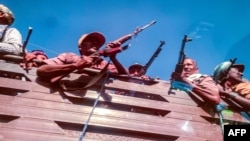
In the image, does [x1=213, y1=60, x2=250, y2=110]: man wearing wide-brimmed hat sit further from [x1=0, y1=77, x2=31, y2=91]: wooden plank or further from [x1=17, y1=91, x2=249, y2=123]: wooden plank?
[x1=0, y1=77, x2=31, y2=91]: wooden plank

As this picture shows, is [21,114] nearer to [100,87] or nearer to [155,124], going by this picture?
[100,87]

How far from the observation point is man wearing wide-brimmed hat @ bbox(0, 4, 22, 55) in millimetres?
5637

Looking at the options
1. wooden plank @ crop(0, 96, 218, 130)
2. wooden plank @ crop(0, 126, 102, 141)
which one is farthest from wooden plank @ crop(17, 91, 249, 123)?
wooden plank @ crop(0, 126, 102, 141)

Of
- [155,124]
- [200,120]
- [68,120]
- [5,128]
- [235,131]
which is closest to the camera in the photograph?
[235,131]

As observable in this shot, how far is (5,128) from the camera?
4.53 m

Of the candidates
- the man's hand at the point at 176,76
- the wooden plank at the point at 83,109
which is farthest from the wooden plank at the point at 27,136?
the man's hand at the point at 176,76

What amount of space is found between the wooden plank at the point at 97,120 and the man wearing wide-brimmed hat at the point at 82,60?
2.12ft

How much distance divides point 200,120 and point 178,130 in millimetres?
517

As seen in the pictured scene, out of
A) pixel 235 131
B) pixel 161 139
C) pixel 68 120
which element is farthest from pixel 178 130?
pixel 68 120

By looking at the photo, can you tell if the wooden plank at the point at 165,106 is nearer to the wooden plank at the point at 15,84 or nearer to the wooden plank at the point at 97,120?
the wooden plank at the point at 97,120

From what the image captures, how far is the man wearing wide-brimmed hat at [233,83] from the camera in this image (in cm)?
593

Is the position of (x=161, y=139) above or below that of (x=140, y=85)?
below

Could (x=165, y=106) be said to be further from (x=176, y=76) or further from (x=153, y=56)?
(x=153, y=56)

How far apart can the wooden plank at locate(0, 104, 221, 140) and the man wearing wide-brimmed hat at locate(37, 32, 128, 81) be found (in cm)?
65
